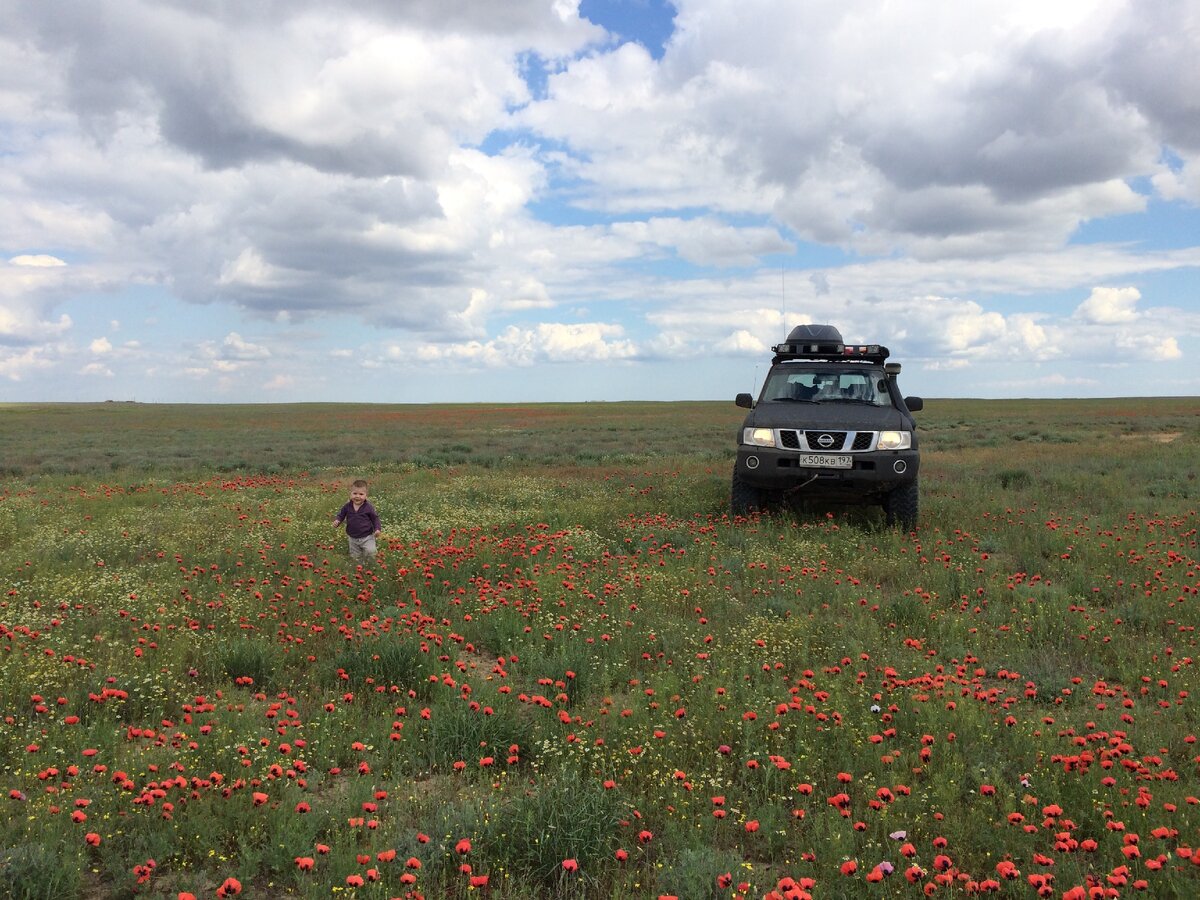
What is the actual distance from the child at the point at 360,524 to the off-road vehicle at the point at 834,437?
4812 mm

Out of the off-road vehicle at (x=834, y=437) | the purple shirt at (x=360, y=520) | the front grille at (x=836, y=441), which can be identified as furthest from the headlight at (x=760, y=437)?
the purple shirt at (x=360, y=520)

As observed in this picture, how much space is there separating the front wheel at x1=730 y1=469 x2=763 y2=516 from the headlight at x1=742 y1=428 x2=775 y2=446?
80 centimetres

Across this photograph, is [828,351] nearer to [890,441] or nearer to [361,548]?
[890,441]

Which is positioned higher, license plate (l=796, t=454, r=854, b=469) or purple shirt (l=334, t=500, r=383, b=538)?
license plate (l=796, t=454, r=854, b=469)

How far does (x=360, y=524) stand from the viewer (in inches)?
351

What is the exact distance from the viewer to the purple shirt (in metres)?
8.91

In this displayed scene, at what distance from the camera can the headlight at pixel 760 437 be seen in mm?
10430

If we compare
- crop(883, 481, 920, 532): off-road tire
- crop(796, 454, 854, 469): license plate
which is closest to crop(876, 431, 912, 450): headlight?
crop(796, 454, 854, 469): license plate

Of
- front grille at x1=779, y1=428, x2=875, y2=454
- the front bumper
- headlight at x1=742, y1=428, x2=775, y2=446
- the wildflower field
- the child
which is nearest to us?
the wildflower field

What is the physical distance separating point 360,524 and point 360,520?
4 cm

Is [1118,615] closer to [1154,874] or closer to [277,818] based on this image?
[1154,874]

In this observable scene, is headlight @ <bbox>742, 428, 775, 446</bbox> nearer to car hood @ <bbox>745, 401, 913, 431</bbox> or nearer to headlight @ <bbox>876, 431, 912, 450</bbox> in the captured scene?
car hood @ <bbox>745, 401, 913, 431</bbox>

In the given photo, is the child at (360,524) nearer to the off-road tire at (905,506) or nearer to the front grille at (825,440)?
the front grille at (825,440)

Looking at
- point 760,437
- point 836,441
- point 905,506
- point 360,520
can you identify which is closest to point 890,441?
point 836,441
